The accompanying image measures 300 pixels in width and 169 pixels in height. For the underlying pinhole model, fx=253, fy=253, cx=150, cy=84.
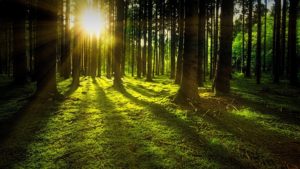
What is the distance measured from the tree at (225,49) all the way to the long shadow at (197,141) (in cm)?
318

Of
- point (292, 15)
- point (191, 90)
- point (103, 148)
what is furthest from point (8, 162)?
point (292, 15)

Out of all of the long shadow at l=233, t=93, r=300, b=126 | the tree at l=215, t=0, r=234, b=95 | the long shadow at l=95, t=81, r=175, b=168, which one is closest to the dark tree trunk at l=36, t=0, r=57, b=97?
the long shadow at l=95, t=81, r=175, b=168

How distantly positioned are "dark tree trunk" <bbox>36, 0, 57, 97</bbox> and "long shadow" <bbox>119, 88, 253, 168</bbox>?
16.4 feet

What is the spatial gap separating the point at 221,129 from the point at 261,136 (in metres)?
0.96

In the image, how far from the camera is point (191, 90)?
30.5 feet

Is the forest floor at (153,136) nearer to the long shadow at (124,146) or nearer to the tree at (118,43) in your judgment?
the long shadow at (124,146)

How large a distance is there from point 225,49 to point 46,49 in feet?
24.8

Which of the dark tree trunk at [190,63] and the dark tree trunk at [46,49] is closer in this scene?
the dark tree trunk at [190,63]

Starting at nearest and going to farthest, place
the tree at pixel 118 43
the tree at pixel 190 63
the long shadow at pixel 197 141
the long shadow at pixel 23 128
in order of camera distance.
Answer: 1. the long shadow at pixel 197 141
2. the long shadow at pixel 23 128
3. the tree at pixel 190 63
4. the tree at pixel 118 43

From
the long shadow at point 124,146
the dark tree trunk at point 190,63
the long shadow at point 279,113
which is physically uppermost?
the dark tree trunk at point 190,63

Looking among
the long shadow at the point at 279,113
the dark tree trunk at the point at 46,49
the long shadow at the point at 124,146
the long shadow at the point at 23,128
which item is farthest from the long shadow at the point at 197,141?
the dark tree trunk at the point at 46,49

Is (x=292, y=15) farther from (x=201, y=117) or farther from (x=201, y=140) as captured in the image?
(x=201, y=140)

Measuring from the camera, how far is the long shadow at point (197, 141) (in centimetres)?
479

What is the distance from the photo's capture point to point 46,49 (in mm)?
10758
